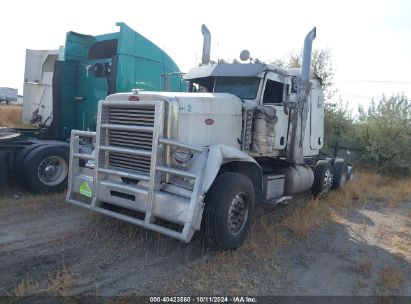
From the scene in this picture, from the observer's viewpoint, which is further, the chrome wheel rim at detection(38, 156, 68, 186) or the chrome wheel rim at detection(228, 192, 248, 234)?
the chrome wheel rim at detection(38, 156, 68, 186)

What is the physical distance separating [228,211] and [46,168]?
177 inches

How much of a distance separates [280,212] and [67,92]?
592 centimetres

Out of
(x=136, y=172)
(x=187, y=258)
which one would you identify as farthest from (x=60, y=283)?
(x=136, y=172)

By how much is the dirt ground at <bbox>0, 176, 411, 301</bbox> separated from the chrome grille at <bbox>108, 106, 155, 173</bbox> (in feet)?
3.42

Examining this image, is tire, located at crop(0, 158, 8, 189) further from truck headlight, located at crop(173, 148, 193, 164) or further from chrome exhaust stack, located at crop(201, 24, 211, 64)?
chrome exhaust stack, located at crop(201, 24, 211, 64)

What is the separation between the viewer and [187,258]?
4.97 m

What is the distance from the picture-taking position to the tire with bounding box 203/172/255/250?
4.88 metres

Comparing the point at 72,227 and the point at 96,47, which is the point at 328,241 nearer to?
the point at 72,227

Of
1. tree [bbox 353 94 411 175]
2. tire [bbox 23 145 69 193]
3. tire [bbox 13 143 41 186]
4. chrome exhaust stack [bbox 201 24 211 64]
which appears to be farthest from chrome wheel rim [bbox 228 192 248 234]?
tree [bbox 353 94 411 175]

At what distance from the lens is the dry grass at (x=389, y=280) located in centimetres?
448

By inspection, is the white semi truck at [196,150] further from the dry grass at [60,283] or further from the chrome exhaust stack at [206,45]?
the dry grass at [60,283]

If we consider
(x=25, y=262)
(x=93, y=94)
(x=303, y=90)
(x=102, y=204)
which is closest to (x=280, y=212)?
(x=303, y=90)

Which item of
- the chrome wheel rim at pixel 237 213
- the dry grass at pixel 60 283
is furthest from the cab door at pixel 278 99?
the dry grass at pixel 60 283

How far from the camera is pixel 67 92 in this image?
31.6 feet
